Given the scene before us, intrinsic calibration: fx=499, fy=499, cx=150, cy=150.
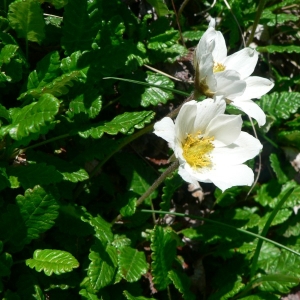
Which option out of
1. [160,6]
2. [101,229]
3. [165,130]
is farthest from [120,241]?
[160,6]

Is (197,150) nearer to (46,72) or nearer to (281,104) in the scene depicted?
(46,72)

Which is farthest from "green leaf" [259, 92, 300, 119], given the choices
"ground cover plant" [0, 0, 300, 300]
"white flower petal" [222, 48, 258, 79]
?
"white flower petal" [222, 48, 258, 79]

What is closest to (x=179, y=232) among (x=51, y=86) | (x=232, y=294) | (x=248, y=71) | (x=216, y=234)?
(x=216, y=234)

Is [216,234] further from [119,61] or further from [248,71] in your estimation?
[119,61]

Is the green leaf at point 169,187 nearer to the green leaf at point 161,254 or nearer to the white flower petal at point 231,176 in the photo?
the green leaf at point 161,254

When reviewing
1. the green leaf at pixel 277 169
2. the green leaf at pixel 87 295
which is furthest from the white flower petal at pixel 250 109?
the green leaf at pixel 87 295

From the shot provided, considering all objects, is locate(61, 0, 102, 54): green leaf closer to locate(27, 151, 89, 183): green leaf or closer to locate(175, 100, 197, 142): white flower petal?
locate(27, 151, 89, 183): green leaf
